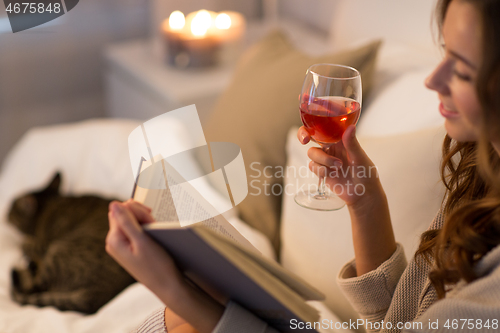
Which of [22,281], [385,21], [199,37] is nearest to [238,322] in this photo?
[22,281]

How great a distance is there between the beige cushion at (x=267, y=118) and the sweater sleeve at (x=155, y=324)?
1.34ft

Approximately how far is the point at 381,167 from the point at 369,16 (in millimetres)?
855

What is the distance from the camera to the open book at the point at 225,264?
0.52 m

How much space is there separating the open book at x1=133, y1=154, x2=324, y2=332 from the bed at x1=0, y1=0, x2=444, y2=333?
141 mm

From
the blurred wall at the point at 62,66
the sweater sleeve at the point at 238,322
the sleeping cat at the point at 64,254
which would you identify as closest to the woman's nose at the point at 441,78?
the sweater sleeve at the point at 238,322

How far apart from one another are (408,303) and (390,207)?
0.57ft

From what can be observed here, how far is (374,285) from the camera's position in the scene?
0.76 metres

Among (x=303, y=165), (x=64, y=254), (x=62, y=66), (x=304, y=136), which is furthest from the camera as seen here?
(x=62, y=66)

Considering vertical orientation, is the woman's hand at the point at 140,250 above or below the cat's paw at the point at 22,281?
above

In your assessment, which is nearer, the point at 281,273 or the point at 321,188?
the point at 281,273

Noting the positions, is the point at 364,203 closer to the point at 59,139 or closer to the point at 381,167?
the point at 381,167

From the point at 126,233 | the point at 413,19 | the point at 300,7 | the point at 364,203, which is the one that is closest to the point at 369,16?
the point at 413,19

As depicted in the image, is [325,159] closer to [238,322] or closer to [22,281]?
[238,322]

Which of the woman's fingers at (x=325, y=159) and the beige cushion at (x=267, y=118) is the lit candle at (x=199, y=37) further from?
the woman's fingers at (x=325, y=159)
